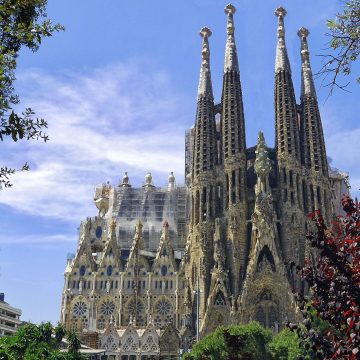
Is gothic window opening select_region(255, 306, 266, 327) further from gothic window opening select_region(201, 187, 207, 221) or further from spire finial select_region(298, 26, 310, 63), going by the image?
spire finial select_region(298, 26, 310, 63)

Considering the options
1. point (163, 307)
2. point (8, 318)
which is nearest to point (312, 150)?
point (163, 307)

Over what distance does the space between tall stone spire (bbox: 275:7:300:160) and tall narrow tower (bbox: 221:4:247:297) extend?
13.8 ft

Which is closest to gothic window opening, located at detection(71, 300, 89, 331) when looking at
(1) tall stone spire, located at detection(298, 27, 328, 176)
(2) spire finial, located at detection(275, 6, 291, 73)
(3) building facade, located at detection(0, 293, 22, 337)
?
(3) building facade, located at detection(0, 293, 22, 337)

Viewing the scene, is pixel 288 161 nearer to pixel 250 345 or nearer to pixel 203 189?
pixel 203 189

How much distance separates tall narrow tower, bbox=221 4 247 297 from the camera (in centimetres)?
5456

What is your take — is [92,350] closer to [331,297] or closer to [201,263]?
[201,263]

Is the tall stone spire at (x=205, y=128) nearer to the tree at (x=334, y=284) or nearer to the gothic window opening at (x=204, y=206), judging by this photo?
the gothic window opening at (x=204, y=206)

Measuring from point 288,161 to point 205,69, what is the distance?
1701 centimetres

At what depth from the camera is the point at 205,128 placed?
2410 inches

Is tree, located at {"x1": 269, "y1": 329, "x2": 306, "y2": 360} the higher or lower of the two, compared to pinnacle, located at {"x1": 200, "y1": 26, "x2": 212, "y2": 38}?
lower

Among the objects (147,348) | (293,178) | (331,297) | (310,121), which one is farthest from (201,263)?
(331,297)

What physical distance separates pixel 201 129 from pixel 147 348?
25207mm

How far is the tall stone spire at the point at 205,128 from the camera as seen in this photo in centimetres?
5997

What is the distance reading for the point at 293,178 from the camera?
56812 millimetres
